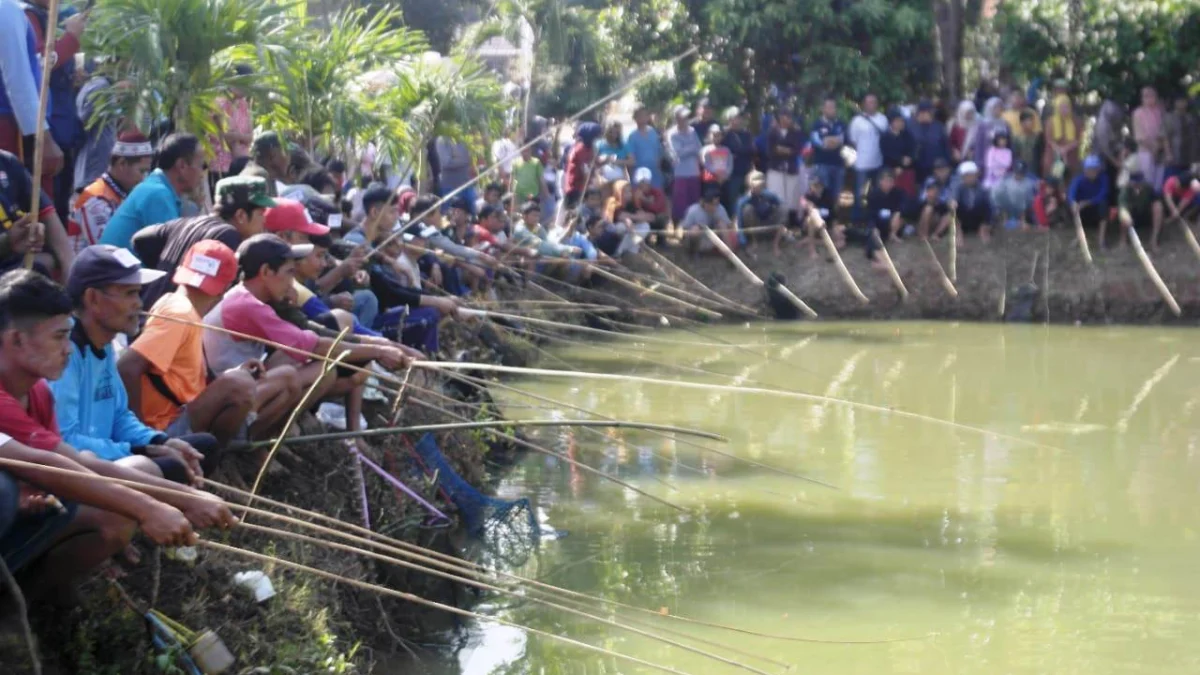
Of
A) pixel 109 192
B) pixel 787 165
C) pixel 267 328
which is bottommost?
pixel 787 165

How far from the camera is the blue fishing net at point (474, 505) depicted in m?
6.83

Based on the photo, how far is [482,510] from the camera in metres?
6.90

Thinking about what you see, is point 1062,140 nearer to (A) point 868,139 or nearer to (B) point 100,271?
(A) point 868,139

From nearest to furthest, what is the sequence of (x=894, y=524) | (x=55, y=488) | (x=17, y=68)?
(x=55, y=488) → (x=17, y=68) → (x=894, y=524)

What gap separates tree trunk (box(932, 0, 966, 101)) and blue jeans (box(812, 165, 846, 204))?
2.19 metres

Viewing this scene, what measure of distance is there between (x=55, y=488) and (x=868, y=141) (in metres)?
13.0

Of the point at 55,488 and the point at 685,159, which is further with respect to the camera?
the point at 685,159

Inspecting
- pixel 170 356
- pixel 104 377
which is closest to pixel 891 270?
pixel 170 356

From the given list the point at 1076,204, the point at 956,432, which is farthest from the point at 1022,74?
the point at 956,432

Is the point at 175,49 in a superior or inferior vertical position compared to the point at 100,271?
superior

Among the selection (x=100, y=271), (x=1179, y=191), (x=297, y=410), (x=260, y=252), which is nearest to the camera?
(x=100, y=271)

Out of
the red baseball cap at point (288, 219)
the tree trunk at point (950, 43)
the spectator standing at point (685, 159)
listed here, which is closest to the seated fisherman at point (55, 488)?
the red baseball cap at point (288, 219)

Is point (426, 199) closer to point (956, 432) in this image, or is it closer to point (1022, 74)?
point (956, 432)

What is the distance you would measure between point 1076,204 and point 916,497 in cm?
831
